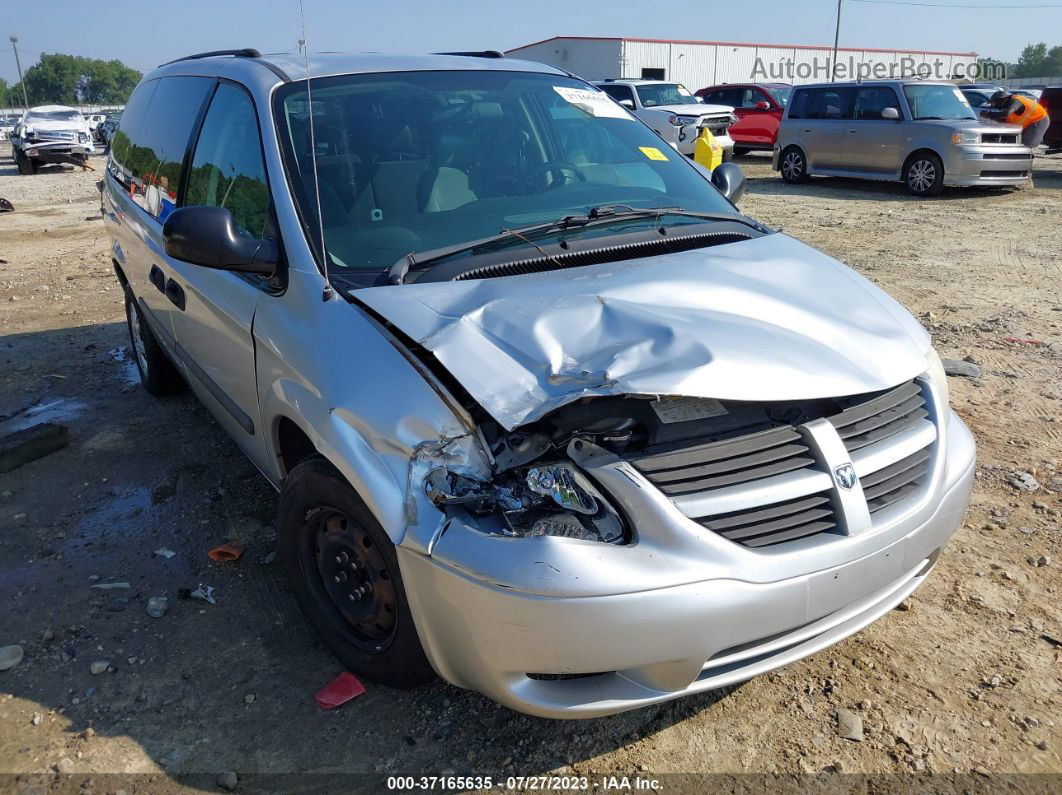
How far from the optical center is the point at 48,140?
22344 millimetres

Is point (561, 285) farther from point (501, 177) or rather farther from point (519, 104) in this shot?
point (519, 104)

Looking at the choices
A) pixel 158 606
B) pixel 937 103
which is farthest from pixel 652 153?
pixel 937 103

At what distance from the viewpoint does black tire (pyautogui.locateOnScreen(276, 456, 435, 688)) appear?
2393 millimetres

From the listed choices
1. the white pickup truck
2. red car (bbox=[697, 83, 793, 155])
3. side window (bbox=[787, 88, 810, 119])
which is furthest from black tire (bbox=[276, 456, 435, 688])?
the white pickup truck

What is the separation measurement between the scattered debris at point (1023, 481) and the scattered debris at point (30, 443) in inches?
194

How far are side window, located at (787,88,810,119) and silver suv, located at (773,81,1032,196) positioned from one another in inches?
0.7

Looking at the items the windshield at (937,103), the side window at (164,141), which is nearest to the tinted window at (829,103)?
the windshield at (937,103)

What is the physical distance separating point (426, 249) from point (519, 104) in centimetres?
111

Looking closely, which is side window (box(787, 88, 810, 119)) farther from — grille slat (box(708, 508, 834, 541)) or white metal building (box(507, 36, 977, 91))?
white metal building (box(507, 36, 977, 91))

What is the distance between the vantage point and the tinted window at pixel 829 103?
14.5 metres

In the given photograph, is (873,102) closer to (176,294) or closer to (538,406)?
(176,294)

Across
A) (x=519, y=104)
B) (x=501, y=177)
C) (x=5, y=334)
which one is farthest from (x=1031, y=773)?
(x=5, y=334)

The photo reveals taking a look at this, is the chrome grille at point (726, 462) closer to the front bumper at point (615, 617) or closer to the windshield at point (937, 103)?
the front bumper at point (615, 617)

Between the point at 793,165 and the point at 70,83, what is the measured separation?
126 meters
